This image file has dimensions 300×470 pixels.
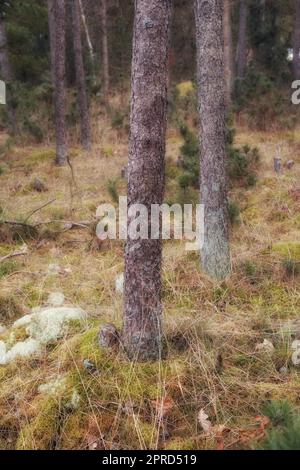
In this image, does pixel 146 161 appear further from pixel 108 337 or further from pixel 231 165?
pixel 231 165

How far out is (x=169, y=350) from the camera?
357cm

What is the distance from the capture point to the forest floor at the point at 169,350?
3.14 m

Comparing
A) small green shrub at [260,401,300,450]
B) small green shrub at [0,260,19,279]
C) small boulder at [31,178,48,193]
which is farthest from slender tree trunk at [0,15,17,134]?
small green shrub at [260,401,300,450]

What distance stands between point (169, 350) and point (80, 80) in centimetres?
986

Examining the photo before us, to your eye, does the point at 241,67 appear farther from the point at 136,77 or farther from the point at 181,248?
the point at 136,77

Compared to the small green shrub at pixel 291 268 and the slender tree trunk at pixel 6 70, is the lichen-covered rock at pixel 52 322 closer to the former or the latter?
the small green shrub at pixel 291 268

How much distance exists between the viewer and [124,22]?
18641 mm

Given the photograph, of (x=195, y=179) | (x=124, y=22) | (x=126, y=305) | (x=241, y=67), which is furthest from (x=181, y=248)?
(x=124, y=22)

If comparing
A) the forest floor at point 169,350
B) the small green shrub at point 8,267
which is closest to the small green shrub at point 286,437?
the forest floor at point 169,350

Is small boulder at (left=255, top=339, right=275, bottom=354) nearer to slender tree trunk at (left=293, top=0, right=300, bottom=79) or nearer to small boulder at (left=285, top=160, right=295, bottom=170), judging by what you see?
small boulder at (left=285, top=160, right=295, bottom=170)

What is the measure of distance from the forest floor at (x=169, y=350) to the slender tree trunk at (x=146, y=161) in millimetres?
230

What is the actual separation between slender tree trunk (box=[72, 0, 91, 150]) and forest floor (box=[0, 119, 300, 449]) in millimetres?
5657

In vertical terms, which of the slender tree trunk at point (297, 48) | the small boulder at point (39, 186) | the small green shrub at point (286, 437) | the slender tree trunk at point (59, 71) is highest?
the slender tree trunk at point (297, 48)

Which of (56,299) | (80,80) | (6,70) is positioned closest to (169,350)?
(56,299)
